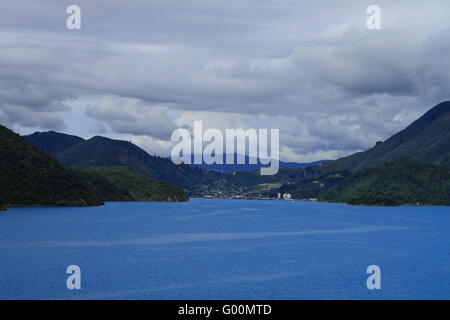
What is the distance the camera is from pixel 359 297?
308 ft

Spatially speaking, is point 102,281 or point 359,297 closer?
point 359,297

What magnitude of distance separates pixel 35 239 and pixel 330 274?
10295 centimetres

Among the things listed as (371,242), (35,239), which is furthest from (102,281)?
(371,242)

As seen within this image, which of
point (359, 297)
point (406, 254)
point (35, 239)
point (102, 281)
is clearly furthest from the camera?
point (35, 239)

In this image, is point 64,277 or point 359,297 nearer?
point 359,297

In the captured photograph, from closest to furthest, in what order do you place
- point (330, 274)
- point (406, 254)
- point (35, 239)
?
point (330, 274) < point (406, 254) < point (35, 239)

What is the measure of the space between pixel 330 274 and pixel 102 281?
5001cm

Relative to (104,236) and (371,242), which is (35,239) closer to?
(104,236)
